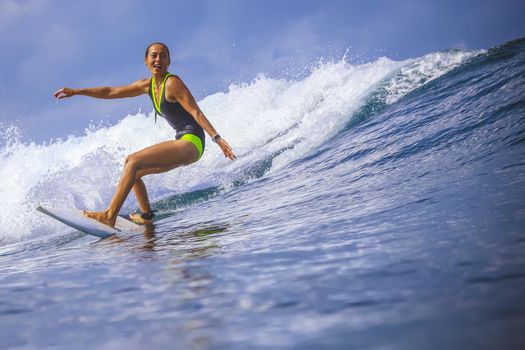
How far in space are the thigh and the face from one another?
80 centimetres

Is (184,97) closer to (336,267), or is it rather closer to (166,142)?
(166,142)

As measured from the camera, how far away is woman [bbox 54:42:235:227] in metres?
4.82

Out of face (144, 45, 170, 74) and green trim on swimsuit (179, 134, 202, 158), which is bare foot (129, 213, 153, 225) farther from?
face (144, 45, 170, 74)

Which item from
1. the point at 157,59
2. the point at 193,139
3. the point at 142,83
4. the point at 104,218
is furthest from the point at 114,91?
the point at 104,218

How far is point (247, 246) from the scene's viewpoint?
8.20ft

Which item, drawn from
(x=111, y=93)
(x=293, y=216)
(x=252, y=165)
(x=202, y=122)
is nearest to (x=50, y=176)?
(x=252, y=165)

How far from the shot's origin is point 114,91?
5.64 m

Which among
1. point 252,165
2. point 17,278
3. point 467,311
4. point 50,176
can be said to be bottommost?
point 467,311

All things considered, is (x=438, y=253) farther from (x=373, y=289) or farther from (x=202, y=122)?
(x=202, y=122)

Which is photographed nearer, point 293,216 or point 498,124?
point 293,216

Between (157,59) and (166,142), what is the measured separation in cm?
90

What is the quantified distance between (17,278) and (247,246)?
1237mm

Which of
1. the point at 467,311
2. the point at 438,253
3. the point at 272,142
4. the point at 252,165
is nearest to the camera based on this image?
the point at 467,311

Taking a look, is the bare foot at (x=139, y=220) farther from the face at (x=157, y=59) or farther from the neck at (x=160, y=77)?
the face at (x=157, y=59)
